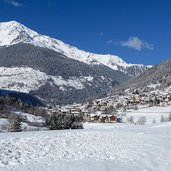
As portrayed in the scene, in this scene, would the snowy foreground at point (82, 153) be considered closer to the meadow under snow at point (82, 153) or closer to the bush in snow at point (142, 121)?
the meadow under snow at point (82, 153)

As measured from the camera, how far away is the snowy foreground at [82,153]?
77.3 ft

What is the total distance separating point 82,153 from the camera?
28016mm

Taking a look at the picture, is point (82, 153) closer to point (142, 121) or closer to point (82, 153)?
point (82, 153)

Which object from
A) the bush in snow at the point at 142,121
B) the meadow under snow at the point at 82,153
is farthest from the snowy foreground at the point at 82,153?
the bush in snow at the point at 142,121

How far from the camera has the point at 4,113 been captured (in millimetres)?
162625

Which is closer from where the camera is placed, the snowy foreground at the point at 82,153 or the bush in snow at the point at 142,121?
the snowy foreground at the point at 82,153

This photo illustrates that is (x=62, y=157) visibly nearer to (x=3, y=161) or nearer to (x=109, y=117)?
(x=3, y=161)

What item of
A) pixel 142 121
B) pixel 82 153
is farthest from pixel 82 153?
pixel 142 121

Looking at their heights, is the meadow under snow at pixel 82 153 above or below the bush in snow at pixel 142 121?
below

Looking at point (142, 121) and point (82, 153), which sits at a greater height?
point (142, 121)

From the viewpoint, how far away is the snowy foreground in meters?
23.6

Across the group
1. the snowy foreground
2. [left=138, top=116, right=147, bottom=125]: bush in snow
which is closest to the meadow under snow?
the snowy foreground

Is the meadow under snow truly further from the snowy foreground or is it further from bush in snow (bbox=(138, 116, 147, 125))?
bush in snow (bbox=(138, 116, 147, 125))

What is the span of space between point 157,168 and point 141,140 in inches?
425
